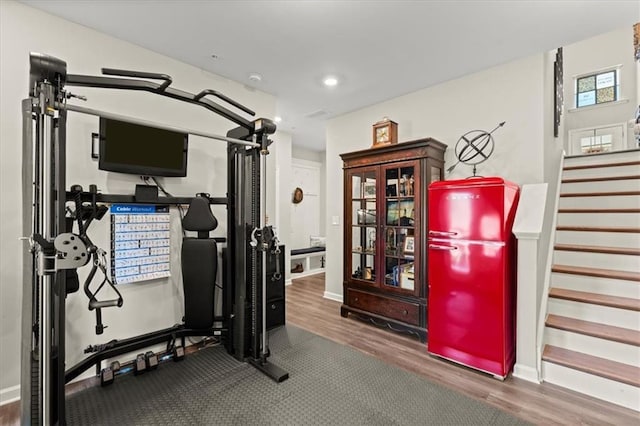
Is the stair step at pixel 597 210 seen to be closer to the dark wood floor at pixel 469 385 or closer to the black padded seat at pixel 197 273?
the dark wood floor at pixel 469 385

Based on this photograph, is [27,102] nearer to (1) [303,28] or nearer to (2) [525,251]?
(1) [303,28]

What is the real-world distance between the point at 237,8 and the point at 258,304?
2426 millimetres

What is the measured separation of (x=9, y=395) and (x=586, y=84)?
10.1 metres

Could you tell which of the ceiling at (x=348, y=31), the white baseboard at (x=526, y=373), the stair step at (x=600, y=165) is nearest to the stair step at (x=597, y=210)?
the stair step at (x=600, y=165)

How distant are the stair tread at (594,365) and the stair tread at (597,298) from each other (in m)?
0.45

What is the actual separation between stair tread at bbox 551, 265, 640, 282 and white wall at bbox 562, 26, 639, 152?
4349 millimetres

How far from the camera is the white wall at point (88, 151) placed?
2053mm

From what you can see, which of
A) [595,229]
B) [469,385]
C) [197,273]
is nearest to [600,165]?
[595,229]

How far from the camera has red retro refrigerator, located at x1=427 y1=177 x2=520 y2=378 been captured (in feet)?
7.70

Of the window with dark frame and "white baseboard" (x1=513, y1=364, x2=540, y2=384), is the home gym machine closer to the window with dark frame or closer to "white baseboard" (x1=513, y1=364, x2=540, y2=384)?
"white baseboard" (x1=513, y1=364, x2=540, y2=384)

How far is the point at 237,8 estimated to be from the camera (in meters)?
2.15

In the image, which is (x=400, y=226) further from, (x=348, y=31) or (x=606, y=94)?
(x=606, y=94)

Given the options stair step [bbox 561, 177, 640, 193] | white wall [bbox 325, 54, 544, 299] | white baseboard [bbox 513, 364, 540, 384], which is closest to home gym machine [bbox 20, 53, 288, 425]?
white baseboard [bbox 513, 364, 540, 384]

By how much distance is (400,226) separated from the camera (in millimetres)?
3328
